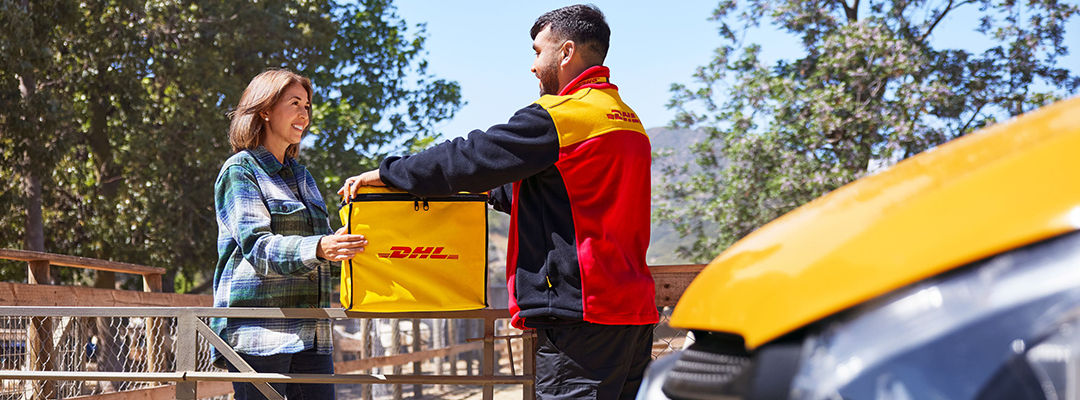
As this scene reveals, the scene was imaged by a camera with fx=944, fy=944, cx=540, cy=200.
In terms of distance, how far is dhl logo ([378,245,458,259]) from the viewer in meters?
3.08

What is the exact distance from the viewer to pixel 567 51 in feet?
9.64

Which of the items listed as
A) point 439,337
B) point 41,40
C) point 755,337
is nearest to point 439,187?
point 755,337

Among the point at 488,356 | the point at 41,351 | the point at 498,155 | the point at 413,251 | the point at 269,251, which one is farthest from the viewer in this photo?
the point at 41,351

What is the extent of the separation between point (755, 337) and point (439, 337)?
72.0 feet

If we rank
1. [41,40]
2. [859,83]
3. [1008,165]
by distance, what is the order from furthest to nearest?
[859,83] → [41,40] → [1008,165]

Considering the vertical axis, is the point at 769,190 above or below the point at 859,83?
below

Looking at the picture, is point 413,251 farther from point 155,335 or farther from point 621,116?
point 155,335

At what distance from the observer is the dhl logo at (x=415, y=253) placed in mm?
3076

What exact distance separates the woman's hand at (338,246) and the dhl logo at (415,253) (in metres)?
0.12

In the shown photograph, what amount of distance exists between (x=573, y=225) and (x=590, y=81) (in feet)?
1.61

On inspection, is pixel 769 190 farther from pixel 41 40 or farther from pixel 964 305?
pixel 964 305

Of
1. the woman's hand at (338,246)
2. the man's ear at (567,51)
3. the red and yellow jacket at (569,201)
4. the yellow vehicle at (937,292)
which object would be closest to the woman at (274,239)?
the woman's hand at (338,246)

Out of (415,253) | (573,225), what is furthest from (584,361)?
(415,253)

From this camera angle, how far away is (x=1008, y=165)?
1204 mm
